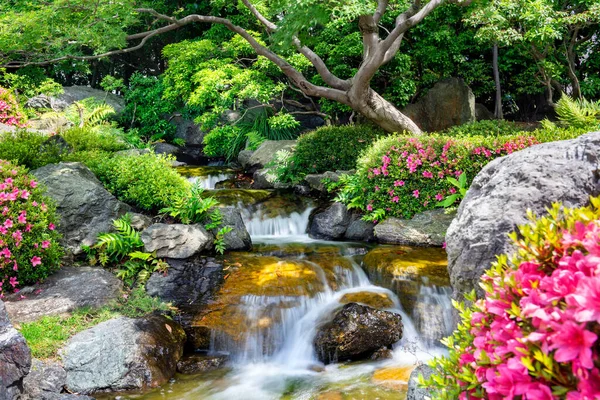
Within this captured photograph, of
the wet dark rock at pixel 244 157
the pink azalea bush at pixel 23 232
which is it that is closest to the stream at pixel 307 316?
the pink azalea bush at pixel 23 232

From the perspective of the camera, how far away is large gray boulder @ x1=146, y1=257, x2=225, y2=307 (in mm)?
6941

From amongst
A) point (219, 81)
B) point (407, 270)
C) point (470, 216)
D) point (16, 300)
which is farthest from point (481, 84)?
point (16, 300)

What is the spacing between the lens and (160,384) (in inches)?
213

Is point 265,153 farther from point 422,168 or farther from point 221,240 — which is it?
point 221,240

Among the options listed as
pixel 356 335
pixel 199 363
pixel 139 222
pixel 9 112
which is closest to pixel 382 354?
pixel 356 335

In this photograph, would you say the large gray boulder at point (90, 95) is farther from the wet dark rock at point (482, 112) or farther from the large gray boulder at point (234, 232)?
the wet dark rock at point (482, 112)

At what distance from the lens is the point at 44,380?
4969 millimetres

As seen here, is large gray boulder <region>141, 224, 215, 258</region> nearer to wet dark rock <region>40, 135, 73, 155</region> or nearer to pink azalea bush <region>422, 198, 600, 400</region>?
wet dark rock <region>40, 135, 73, 155</region>

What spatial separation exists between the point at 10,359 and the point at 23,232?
2.71m

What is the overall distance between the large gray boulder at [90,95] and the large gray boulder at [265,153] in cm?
739

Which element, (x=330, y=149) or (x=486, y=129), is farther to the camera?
(x=486, y=129)

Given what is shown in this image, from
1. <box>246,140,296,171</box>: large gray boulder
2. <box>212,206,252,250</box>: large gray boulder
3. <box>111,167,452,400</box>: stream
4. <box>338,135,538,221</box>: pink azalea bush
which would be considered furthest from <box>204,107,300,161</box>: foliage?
<box>111,167,452,400</box>: stream

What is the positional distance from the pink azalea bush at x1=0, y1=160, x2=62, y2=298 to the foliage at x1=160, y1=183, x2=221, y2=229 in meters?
2.00

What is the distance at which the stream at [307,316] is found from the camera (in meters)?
5.40
